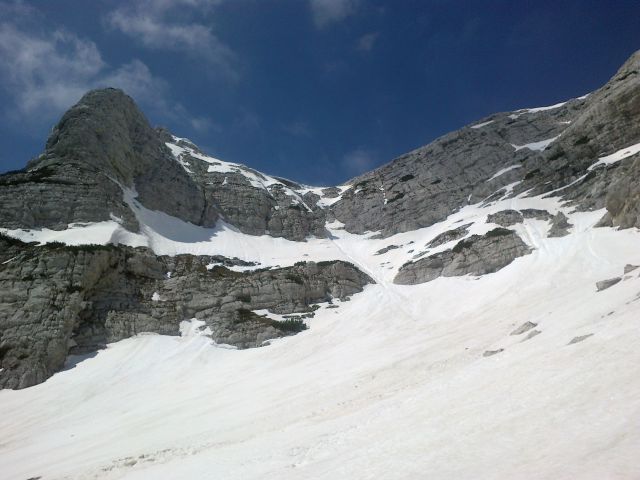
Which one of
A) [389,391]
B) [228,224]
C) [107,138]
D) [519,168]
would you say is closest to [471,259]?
[389,391]

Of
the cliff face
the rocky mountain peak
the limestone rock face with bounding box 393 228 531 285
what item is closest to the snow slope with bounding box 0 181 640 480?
the limestone rock face with bounding box 393 228 531 285

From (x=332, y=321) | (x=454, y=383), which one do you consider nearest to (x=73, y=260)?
(x=332, y=321)

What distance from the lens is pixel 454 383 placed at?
16125mm

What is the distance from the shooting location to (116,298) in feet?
171

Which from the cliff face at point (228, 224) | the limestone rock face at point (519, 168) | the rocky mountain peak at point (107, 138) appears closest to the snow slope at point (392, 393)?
the cliff face at point (228, 224)

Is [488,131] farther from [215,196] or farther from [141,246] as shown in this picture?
[141,246]

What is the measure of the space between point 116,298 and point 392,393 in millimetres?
42752

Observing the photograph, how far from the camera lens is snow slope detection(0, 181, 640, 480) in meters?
9.23

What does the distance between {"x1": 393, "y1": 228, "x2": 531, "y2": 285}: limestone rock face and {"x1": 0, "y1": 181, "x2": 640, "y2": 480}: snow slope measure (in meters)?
2.70

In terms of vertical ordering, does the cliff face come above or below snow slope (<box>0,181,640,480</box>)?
above

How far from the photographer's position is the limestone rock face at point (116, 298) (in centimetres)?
4319

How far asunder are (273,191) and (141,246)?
6104 cm

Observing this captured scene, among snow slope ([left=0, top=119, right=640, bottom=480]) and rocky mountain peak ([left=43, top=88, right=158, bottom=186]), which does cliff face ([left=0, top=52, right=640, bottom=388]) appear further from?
snow slope ([left=0, top=119, right=640, bottom=480])

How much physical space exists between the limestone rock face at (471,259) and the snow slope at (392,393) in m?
2.70
